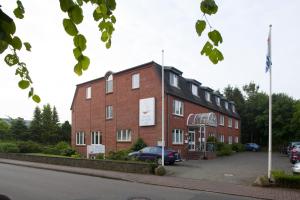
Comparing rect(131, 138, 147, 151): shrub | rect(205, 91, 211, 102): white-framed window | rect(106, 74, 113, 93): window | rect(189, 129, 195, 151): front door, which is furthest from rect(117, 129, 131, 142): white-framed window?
rect(205, 91, 211, 102): white-framed window

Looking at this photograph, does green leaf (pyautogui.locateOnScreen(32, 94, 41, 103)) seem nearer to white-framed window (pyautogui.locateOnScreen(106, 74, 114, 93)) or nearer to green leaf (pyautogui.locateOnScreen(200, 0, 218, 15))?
green leaf (pyautogui.locateOnScreen(200, 0, 218, 15))

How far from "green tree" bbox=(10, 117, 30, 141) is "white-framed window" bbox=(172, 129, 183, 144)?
108ft

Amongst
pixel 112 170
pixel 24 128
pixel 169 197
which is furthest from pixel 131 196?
pixel 24 128

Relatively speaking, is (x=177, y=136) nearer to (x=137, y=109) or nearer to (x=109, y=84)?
(x=137, y=109)

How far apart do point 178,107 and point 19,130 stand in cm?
3345

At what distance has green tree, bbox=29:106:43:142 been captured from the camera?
5916cm

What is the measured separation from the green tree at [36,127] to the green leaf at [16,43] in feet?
193

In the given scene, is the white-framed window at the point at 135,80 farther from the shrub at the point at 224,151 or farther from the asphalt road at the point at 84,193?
the asphalt road at the point at 84,193

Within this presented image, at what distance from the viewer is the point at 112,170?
22891 mm

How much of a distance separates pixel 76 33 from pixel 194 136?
34.9 metres

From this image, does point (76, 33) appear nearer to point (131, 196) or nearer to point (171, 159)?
point (131, 196)

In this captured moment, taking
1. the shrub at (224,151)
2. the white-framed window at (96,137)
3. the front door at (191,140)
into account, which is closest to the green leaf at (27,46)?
the front door at (191,140)

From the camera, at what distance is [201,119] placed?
34.1m

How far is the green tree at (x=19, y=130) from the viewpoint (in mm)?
56781
